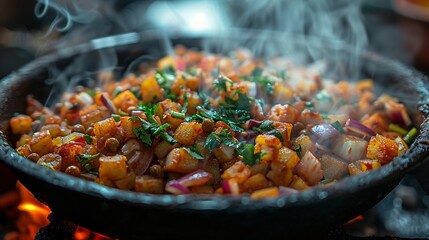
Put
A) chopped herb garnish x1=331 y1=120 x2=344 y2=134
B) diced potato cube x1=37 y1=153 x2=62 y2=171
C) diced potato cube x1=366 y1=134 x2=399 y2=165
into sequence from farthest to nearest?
chopped herb garnish x1=331 y1=120 x2=344 y2=134
diced potato cube x1=366 y1=134 x2=399 y2=165
diced potato cube x1=37 y1=153 x2=62 y2=171

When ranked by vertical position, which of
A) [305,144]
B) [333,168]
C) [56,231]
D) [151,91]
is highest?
[151,91]

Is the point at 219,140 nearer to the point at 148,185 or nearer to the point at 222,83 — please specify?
the point at 148,185

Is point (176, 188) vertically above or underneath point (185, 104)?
underneath

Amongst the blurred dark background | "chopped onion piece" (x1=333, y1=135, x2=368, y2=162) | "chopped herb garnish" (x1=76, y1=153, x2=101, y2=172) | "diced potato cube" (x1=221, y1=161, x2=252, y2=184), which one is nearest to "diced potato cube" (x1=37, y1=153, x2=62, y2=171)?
"chopped herb garnish" (x1=76, y1=153, x2=101, y2=172)

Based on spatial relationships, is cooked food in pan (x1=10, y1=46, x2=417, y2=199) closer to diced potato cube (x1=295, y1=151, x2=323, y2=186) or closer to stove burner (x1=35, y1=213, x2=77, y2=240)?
diced potato cube (x1=295, y1=151, x2=323, y2=186)

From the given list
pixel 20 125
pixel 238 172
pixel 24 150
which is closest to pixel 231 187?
pixel 238 172

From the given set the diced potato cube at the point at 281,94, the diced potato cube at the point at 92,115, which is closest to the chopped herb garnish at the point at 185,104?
the diced potato cube at the point at 92,115

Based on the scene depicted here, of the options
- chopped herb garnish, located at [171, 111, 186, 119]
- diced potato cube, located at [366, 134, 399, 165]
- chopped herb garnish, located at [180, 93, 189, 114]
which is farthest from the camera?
chopped herb garnish, located at [180, 93, 189, 114]
